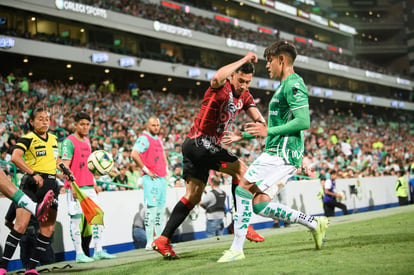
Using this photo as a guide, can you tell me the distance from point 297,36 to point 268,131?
56.8m

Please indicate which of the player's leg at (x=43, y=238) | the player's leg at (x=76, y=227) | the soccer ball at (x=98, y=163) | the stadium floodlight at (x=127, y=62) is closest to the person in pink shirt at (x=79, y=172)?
the player's leg at (x=76, y=227)

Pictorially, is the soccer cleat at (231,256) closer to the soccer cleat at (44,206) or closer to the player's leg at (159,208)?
the soccer cleat at (44,206)

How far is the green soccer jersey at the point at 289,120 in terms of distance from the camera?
5.30 m

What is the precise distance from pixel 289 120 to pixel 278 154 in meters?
0.45

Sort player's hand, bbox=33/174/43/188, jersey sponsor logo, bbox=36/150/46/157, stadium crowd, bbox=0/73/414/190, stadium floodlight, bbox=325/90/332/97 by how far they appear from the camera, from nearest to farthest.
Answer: player's hand, bbox=33/174/43/188 → jersey sponsor logo, bbox=36/150/46/157 → stadium crowd, bbox=0/73/414/190 → stadium floodlight, bbox=325/90/332/97

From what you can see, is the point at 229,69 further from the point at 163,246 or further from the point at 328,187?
the point at 328,187

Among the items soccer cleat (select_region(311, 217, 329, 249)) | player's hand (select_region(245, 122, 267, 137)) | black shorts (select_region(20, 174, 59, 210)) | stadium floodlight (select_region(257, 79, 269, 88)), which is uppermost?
stadium floodlight (select_region(257, 79, 269, 88))

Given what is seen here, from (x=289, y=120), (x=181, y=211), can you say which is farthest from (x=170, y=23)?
(x=289, y=120)

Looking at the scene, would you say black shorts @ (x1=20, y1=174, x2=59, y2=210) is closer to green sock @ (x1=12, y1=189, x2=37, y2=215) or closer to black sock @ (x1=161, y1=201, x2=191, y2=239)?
green sock @ (x1=12, y1=189, x2=37, y2=215)

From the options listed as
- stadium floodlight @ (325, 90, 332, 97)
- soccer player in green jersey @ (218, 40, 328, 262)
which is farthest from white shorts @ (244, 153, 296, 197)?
stadium floodlight @ (325, 90, 332, 97)

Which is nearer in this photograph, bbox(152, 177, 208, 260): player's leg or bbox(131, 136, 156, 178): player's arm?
bbox(152, 177, 208, 260): player's leg

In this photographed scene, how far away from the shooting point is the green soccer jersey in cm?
530

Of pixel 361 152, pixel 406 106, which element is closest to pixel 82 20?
pixel 361 152

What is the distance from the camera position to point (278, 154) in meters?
5.52
